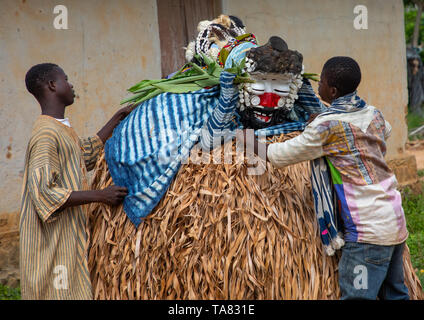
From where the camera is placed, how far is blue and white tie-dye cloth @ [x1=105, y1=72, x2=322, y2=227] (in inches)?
118

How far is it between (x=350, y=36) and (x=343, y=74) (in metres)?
4.00

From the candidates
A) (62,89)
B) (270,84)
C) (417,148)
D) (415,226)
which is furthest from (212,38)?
(417,148)

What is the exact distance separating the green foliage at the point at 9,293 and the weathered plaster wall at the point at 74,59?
0.21 m

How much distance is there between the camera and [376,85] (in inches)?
265

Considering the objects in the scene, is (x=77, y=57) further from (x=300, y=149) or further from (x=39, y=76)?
(x=300, y=149)

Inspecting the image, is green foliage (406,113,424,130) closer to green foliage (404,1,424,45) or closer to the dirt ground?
the dirt ground

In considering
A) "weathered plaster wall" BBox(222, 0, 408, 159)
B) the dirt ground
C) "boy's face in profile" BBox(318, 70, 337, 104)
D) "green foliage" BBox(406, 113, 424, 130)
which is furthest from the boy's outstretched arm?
"green foliage" BBox(406, 113, 424, 130)

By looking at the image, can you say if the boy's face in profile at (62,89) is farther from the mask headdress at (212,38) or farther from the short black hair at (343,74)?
the short black hair at (343,74)

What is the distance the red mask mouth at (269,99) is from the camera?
9.80ft

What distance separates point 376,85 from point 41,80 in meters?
4.70

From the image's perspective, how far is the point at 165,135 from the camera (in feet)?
10.1

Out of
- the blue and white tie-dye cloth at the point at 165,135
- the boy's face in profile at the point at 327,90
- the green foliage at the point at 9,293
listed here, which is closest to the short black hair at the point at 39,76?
the blue and white tie-dye cloth at the point at 165,135

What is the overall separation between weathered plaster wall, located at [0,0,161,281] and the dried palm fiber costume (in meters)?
2.01
